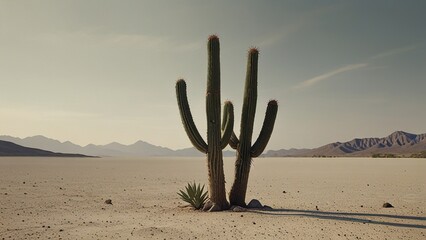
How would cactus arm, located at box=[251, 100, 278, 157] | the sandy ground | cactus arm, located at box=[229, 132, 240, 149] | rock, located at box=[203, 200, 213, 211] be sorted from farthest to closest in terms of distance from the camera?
cactus arm, located at box=[229, 132, 240, 149], cactus arm, located at box=[251, 100, 278, 157], rock, located at box=[203, 200, 213, 211], the sandy ground

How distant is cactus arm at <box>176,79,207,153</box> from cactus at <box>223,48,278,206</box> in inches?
44.9

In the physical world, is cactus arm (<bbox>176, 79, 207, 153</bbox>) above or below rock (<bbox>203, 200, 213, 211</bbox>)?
above

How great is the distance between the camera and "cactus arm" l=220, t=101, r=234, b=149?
10.9m

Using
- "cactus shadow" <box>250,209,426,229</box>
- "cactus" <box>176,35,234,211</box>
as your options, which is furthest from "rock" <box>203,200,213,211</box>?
"cactus shadow" <box>250,209,426,229</box>

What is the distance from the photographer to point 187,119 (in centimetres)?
1109

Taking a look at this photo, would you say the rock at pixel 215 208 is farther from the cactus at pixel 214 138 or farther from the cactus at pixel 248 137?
the cactus at pixel 248 137

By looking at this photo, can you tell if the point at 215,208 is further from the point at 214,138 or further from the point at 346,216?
the point at 346,216

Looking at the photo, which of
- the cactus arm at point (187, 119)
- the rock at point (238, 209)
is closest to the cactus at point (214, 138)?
the cactus arm at point (187, 119)

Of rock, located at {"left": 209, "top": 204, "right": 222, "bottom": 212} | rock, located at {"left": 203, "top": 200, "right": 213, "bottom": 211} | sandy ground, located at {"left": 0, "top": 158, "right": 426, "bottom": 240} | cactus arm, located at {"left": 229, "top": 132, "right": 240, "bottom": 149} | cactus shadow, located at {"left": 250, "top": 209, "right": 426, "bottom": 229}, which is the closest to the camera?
sandy ground, located at {"left": 0, "top": 158, "right": 426, "bottom": 240}

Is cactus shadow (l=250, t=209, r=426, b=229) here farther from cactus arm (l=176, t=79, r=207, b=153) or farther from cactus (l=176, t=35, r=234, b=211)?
cactus arm (l=176, t=79, r=207, b=153)

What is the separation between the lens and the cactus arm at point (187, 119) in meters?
10.9

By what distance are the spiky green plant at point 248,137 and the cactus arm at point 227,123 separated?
38 centimetres

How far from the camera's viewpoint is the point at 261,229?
310 inches

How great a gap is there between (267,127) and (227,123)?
1.21 metres
